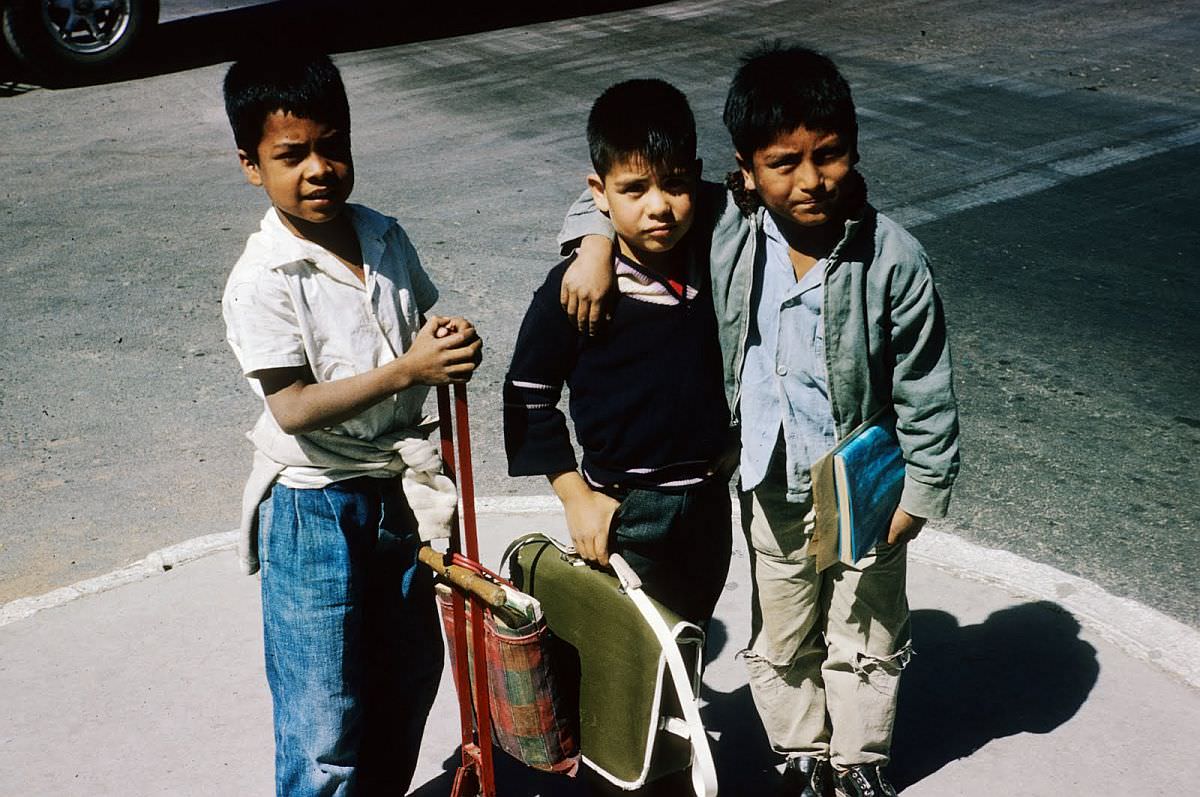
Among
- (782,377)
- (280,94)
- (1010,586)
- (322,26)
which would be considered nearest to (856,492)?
(782,377)

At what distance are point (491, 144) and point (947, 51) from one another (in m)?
4.02

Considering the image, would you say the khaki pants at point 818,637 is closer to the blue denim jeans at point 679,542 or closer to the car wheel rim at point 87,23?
the blue denim jeans at point 679,542

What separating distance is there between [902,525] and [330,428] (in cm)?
115

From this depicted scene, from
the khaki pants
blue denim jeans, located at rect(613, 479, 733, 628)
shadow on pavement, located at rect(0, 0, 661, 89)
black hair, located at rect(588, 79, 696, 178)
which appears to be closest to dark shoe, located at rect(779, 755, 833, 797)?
the khaki pants

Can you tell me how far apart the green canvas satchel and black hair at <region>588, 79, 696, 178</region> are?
75cm

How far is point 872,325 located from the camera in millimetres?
2432

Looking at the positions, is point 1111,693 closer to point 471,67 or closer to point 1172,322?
point 1172,322

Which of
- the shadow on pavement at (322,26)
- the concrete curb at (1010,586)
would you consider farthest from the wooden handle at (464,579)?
the shadow on pavement at (322,26)

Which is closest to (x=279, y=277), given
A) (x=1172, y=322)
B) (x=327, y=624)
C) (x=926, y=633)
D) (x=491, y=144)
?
(x=327, y=624)

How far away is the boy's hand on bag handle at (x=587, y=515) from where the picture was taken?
2.45 metres

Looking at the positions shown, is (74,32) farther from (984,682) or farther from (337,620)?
(984,682)

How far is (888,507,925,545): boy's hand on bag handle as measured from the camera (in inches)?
101

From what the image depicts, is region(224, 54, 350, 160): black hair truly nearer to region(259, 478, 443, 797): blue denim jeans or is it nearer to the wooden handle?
region(259, 478, 443, 797): blue denim jeans

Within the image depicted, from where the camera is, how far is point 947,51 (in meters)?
10.1
